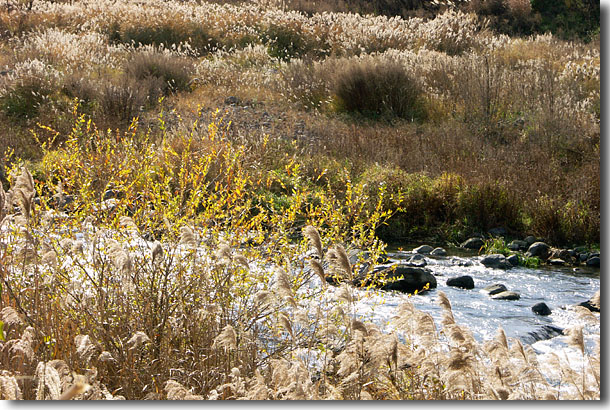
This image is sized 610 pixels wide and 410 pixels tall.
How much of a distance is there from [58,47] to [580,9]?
1200cm

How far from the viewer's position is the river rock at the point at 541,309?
232 inches

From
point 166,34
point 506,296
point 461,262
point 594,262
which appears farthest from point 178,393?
point 166,34

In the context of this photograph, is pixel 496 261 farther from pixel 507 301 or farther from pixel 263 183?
pixel 263 183

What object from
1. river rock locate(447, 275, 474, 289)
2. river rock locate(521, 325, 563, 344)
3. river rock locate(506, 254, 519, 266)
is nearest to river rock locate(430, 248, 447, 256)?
river rock locate(506, 254, 519, 266)

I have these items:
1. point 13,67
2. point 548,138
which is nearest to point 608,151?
point 548,138

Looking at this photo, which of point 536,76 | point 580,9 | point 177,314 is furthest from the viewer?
point 536,76

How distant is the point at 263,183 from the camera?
941cm

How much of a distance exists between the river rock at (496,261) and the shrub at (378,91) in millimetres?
5634

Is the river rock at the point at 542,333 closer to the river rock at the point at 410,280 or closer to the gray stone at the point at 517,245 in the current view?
the river rock at the point at 410,280

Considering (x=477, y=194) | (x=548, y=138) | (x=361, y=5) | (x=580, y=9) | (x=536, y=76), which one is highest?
(x=361, y=5)

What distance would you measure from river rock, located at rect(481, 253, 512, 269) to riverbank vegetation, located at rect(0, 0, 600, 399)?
100cm

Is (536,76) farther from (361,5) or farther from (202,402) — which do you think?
(361,5)

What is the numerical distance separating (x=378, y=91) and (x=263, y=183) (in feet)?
15.3

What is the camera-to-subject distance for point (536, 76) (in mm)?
11805
